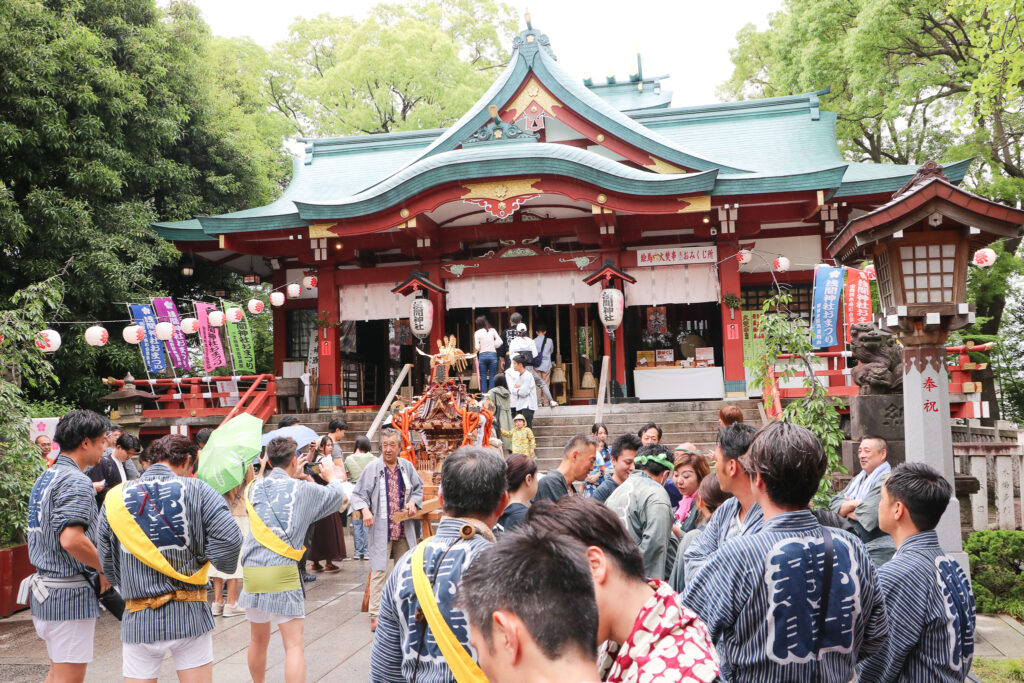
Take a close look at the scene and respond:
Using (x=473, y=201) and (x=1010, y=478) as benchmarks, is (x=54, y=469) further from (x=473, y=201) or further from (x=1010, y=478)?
(x=473, y=201)

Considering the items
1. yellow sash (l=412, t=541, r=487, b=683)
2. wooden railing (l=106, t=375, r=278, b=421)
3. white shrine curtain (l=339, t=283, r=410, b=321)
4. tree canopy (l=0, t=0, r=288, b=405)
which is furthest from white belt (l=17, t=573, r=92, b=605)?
white shrine curtain (l=339, t=283, r=410, b=321)

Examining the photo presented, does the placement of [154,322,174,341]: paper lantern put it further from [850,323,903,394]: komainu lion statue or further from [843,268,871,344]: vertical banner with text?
[843,268,871,344]: vertical banner with text

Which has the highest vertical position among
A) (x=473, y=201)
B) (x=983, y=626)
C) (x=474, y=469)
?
(x=473, y=201)

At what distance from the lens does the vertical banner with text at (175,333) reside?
48.6 feet

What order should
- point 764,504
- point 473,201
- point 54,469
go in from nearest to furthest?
1. point 764,504
2. point 54,469
3. point 473,201

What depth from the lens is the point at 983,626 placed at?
257 inches

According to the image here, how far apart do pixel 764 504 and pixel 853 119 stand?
70.8 feet

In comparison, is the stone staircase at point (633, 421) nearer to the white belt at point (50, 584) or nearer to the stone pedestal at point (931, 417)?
the stone pedestal at point (931, 417)

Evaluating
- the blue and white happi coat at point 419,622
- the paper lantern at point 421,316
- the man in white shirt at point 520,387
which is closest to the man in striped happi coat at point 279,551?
the blue and white happi coat at point 419,622

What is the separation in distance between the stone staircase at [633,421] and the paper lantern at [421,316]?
100 inches

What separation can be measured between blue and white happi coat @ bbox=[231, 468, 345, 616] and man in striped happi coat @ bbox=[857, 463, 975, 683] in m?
3.04

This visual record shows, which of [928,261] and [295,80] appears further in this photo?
[295,80]

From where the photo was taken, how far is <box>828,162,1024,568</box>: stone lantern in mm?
5770

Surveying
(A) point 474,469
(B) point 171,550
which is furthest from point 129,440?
(A) point 474,469
